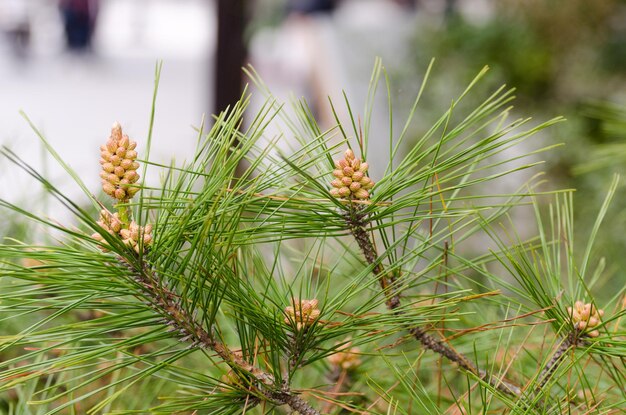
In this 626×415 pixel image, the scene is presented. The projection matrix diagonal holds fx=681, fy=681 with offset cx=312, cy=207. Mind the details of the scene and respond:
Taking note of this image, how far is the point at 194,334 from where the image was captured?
1.07 ft

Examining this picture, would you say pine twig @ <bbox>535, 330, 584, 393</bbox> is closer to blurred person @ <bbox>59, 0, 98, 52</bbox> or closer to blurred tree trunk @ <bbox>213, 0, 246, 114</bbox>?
blurred tree trunk @ <bbox>213, 0, 246, 114</bbox>

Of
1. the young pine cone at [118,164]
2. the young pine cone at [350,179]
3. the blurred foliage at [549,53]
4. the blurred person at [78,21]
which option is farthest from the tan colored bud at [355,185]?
the blurred person at [78,21]

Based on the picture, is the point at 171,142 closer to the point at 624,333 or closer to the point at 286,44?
the point at 286,44

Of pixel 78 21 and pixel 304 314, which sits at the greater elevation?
pixel 78 21

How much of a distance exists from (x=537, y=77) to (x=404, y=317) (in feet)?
9.34

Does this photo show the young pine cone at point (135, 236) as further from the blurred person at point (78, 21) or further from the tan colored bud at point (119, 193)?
the blurred person at point (78, 21)

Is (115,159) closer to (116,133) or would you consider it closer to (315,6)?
(116,133)

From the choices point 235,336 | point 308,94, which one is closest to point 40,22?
point 308,94

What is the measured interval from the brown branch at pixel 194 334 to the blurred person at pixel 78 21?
4282 mm

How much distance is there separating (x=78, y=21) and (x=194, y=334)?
441 centimetres

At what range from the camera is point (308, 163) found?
33 centimetres

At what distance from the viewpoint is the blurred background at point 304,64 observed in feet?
7.93

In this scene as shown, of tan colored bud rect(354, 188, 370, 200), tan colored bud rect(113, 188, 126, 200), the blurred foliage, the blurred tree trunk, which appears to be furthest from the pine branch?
the blurred foliage

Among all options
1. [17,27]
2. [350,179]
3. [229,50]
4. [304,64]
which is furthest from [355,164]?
[17,27]
